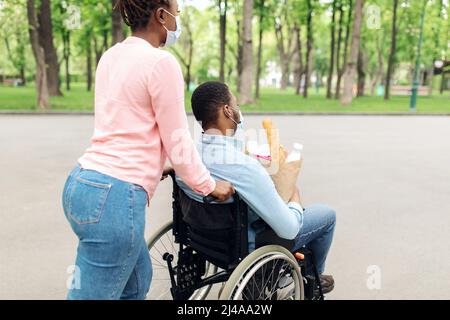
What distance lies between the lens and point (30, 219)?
4852mm

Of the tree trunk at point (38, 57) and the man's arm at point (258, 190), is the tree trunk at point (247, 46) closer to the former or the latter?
the tree trunk at point (38, 57)

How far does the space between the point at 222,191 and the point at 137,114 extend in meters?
0.51

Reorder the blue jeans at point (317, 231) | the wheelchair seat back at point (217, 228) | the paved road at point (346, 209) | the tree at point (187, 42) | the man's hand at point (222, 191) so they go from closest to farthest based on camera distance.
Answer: the man's hand at point (222, 191) < the wheelchair seat back at point (217, 228) < the blue jeans at point (317, 231) < the paved road at point (346, 209) < the tree at point (187, 42)

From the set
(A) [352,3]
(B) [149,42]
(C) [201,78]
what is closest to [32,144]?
(B) [149,42]

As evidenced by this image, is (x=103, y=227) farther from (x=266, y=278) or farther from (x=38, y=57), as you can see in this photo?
(x=38, y=57)

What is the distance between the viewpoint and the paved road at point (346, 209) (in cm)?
355

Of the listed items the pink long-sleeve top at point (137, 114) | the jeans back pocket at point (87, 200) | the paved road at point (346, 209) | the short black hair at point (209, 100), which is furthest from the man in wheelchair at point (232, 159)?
the paved road at point (346, 209)

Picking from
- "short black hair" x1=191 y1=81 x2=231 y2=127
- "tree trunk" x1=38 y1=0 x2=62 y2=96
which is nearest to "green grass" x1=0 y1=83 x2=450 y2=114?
"tree trunk" x1=38 y1=0 x2=62 y2=96

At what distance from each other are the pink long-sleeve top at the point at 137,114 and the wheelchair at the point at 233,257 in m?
0.43

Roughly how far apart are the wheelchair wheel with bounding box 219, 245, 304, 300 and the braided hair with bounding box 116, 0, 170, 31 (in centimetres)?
116

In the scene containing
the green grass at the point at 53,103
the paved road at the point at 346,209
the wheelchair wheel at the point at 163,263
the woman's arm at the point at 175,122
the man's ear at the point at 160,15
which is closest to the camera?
the woman's arm at the point at 175,122

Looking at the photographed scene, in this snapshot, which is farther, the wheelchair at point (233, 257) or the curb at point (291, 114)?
the curb at point (291, 114)

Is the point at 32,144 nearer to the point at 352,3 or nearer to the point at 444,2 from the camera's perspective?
the point at 352,3

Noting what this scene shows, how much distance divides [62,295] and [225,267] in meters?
1.37
